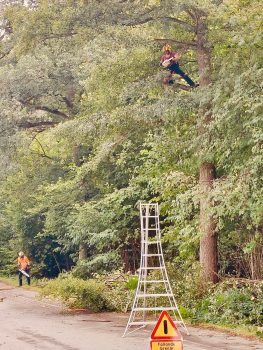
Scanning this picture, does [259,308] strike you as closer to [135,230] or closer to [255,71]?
[255,71]

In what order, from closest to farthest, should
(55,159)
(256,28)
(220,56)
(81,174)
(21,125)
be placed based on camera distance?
(256,28), (220,56), (81,174), (21,125), (55,159)

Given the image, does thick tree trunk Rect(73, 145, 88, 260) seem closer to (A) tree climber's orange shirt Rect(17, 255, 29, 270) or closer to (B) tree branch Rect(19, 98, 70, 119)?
(B) tree branch Rect(19, 98, 70, 119)

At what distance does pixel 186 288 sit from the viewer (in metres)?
17.9

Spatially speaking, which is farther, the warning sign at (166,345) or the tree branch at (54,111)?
the tree branch at (54,111)

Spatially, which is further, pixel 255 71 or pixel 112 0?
pixel 112 0

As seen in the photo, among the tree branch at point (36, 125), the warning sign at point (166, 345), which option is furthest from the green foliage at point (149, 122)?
the warning sign at point (166, 345)

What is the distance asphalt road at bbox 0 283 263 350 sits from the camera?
43.3ft

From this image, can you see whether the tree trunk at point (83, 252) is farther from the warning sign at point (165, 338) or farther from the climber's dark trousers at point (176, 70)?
the warning sign at point (165, 338)

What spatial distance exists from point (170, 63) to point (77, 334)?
7.90 metres

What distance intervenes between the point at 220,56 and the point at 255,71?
10.6 feet

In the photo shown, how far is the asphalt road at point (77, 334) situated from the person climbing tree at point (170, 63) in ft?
22.7

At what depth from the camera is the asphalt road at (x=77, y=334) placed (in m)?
13.2

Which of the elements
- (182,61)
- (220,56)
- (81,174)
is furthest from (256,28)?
(81,174)

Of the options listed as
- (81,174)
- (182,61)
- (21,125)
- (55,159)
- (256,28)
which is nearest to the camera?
(256,28)
